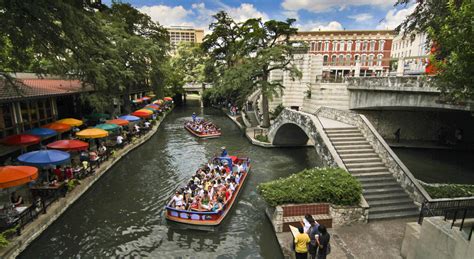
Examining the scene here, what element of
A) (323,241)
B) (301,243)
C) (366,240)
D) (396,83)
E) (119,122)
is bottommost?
(366,240)

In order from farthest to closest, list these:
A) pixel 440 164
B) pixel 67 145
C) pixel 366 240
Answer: pixel 440 164 < pixel 67 145 < pixel 366 240

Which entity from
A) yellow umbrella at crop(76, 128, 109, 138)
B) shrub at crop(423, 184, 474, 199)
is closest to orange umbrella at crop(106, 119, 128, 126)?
yellow umbrella at crop(76, 128, 109, 138)

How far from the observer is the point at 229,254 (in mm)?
10930

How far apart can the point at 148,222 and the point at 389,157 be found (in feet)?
42.8

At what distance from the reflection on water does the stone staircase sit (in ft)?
24.4

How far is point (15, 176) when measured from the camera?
11016 mm

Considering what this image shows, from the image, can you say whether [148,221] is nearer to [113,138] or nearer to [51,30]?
[51,30]

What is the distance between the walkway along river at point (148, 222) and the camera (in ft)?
36.5

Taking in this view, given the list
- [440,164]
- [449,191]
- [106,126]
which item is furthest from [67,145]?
[440,164]

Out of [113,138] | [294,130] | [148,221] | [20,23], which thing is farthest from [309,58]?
[20,23]

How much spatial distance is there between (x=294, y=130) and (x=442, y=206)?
1585 centimetres

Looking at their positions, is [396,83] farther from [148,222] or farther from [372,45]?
[372,45]

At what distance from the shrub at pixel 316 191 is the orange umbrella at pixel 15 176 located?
1015 cm

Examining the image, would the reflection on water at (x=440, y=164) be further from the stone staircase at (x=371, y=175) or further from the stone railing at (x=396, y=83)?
the stone staircase at (x=371, y=175)
